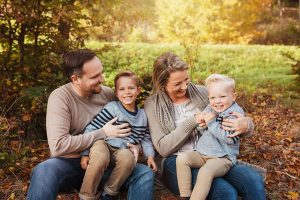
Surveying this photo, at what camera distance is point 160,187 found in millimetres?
3920

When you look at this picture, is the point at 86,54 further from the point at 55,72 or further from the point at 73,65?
the point at 55,72

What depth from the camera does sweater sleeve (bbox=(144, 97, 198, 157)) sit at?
12.0 feet

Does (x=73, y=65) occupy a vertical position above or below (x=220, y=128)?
above

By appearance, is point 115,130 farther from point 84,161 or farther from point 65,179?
point 65,179

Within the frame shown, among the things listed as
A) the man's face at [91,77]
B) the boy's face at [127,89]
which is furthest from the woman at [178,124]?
the man's face at [91,77]

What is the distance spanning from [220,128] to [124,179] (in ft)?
2.89

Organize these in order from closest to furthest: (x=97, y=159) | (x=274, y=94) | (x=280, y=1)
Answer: (x=97, y=159) → (x=274, y=94) → (x=280, y=1)

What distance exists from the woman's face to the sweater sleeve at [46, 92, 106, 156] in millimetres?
733

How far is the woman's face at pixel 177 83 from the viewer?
3754 mm

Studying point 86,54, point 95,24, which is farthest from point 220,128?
point 95,24

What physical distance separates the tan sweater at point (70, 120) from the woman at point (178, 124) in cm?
50

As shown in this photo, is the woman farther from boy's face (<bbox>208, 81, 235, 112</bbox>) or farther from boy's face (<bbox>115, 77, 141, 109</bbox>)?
boy's face (<bbox>115, 77, 141, 109</bbox>)

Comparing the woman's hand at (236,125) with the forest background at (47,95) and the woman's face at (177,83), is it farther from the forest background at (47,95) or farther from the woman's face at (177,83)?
the forest background at (47,95)

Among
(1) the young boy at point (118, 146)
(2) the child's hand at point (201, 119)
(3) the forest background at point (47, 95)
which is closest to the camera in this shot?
(1) the young boy at point (118, 146)
